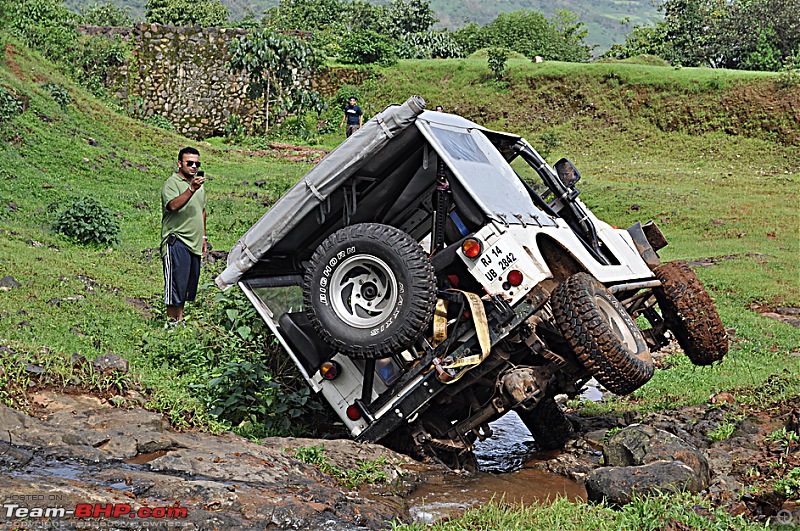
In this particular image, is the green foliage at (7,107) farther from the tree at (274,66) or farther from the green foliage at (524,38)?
the green foliage at (524,38)

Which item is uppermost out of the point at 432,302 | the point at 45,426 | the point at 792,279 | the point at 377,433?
the point at 432,302

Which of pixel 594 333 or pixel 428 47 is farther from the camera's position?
pixel 428 47

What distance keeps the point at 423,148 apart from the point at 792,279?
884 cm

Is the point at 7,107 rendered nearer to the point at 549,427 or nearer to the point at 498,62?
the point at 549,427

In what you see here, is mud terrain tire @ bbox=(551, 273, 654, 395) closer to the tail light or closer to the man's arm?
the tail light

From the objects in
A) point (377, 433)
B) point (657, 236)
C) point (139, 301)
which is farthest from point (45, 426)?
point (657, 236)

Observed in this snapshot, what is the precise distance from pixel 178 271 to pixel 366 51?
78.3 feet

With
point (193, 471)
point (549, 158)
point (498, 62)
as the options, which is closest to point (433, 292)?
point (193, 471)

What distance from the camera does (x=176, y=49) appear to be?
26.4m

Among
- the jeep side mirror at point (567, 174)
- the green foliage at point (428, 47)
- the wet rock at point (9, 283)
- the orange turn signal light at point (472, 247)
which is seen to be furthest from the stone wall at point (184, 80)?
the orange turn signal light at point (472, 247)

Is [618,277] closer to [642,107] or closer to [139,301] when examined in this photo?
[139,301]

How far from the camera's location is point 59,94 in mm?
17500

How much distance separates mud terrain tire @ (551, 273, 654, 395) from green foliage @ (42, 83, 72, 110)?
1490cm

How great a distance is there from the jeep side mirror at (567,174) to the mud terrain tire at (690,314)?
108 cm
